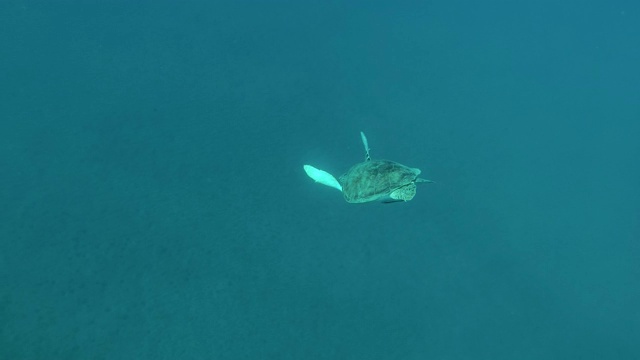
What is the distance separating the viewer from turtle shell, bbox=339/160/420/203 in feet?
22.0

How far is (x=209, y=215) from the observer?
1236 cm

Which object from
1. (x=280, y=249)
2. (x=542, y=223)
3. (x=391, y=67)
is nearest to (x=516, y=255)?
(x=542, y=223)

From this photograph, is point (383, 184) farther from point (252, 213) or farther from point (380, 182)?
point (252, 213)

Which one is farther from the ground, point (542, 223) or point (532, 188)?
point (532, 188)

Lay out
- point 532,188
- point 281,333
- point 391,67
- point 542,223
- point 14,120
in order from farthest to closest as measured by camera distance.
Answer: point 391,67, point 532,188, point 542,223, point 14,120, point 281,333

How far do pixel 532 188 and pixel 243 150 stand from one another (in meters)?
12.1

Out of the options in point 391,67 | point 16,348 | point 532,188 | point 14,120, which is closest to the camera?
point 16,348

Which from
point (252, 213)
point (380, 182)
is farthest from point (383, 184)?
point (252, 213)

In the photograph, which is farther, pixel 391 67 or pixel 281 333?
pixel 391 67

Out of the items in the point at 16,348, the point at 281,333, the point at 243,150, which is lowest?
the point at 16,348

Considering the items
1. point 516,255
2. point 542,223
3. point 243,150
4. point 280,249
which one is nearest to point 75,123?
point 243,150

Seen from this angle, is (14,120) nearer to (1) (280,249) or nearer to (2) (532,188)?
(1) (280,249)

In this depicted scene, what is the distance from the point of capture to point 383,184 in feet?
22.0

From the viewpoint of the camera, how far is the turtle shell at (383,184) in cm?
670
